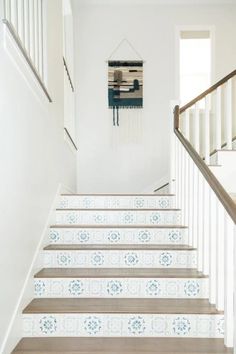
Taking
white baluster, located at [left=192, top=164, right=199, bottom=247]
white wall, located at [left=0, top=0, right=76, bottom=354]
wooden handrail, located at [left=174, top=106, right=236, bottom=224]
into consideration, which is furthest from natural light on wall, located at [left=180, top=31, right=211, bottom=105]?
white baluster, located at [left=192, top=164, right=199, bottom=247]

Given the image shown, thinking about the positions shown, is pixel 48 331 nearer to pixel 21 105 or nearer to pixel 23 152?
pixel 23 152

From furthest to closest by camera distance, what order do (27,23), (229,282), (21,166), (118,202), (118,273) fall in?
(118,202)
(118,273)
(27,23)
(21,166)
(229,282)

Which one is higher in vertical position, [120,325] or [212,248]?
[212,248]

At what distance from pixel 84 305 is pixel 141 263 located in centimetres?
64

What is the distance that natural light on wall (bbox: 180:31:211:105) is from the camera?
604cm

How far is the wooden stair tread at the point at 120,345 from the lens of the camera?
7.05 ft

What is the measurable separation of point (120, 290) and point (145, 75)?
4.05 metres

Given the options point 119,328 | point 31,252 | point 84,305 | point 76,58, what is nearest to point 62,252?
point 31,252

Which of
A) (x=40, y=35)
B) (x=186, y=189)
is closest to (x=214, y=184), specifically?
(x=186, y=189)

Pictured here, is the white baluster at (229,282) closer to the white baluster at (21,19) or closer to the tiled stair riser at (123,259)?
the tiled stair riser at (123,259)

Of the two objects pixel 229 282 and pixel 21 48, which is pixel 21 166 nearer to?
pixel 21 48

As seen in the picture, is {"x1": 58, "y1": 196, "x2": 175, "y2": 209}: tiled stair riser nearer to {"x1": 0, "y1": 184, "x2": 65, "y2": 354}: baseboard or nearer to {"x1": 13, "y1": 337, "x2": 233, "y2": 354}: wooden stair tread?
{"x1": 0, "y1": 184, "x2": 65, "y2": 354}: baseboard

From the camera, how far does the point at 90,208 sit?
3.81 metres

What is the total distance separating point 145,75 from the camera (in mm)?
5941
